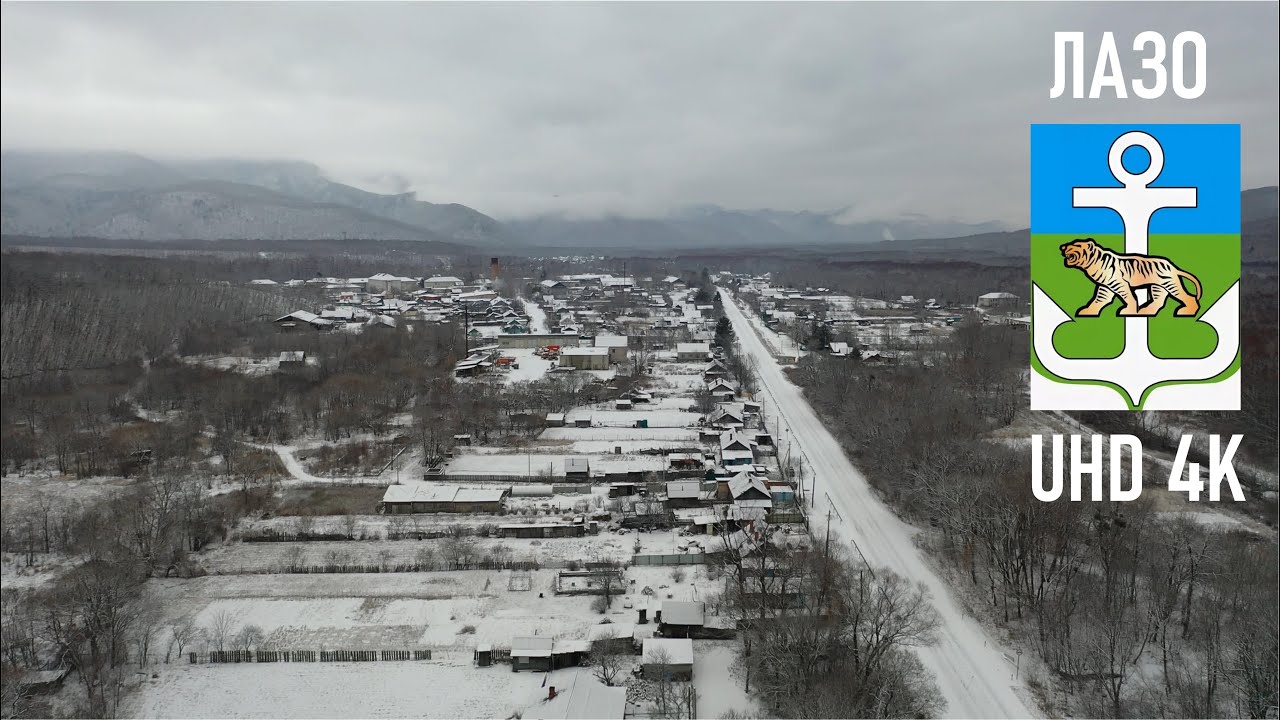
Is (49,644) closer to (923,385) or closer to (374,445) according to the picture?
(374,445)

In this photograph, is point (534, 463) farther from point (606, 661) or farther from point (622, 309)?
point (622, 309)

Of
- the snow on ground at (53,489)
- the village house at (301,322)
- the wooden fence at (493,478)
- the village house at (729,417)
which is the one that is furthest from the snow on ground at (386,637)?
the village house at (301,322)

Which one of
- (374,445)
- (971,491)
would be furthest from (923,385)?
(374,445)

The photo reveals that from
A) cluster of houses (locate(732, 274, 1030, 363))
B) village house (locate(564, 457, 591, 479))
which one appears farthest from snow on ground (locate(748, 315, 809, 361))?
village house (locate(564, 457, 591, 479))

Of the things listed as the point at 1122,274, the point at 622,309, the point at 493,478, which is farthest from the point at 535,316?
the point at 1122,274

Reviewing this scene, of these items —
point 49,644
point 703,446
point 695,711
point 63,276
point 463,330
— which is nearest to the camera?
point 695,711

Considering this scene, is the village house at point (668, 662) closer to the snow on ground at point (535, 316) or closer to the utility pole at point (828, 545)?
the utility pole at point (828, 545)

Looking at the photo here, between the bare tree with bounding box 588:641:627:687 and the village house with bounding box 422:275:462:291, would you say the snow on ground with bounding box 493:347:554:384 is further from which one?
the village house with bounding box 422:275:462:291
